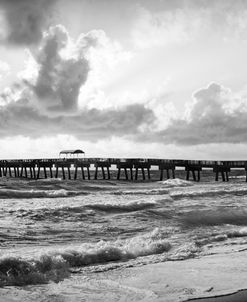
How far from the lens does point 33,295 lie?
649 centimetres

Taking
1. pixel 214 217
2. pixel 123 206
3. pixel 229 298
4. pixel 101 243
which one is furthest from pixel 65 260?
pixel 123 206

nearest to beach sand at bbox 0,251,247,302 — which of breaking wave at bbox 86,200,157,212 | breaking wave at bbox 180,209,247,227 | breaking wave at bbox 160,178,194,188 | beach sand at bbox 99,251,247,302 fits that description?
beach sand at bbox 99,251,247,302

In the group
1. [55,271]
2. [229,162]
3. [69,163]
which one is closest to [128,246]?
[55,271]

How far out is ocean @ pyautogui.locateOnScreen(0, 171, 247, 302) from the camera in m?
6.92

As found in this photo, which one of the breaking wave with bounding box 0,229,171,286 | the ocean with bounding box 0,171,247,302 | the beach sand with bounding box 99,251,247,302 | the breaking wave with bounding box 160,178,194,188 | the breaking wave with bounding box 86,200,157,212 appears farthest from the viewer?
the breaking wave with bounding box 160,178,194,188

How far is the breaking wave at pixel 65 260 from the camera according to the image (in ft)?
24.3

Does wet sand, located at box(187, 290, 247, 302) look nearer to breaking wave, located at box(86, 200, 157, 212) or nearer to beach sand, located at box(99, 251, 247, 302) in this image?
beach sand, located at box(99, 251, 247, 302)

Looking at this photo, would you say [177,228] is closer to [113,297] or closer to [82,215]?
[82,215]

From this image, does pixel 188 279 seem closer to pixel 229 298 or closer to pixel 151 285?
pixel 151 285

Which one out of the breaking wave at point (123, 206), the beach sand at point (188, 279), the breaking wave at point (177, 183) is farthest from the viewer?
the breaking wave at point (177, 183)

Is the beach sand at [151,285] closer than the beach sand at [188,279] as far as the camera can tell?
Yes

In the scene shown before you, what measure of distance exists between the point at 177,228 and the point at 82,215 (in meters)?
4.52

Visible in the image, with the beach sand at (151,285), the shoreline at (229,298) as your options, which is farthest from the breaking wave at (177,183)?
the shoreline at (229,298)

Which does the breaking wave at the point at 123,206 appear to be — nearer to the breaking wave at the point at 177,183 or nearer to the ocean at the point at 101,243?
the ocean at the point at 101,243
